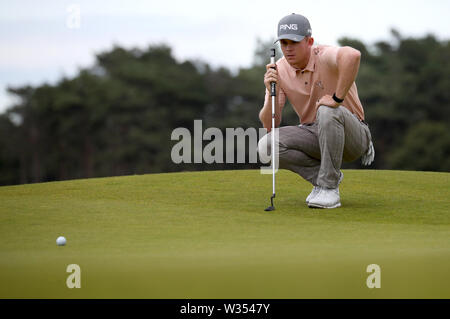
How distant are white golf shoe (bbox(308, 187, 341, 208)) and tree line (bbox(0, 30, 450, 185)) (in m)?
36.3

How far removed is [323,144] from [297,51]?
3.20ft

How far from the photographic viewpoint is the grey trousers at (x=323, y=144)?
272 inches

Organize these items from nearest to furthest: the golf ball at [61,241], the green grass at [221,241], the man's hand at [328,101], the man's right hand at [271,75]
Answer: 1. the green grass at [221,241]
2. the golf ball at [61,241]
3. the man's hand at [328,101]
4. the man's right hand at [271,75]

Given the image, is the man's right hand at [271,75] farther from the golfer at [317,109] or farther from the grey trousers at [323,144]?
the grey trousers at [323,144]

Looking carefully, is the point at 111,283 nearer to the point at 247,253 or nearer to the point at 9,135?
the point at 247,253

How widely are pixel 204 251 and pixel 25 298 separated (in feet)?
4.30

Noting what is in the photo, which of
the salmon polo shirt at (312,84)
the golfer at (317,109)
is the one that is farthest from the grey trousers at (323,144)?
the salmon polo shirt at (312,84)

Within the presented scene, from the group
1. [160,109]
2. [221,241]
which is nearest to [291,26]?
[221,241]

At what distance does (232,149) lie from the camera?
151 feet

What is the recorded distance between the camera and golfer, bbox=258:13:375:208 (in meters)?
6.85

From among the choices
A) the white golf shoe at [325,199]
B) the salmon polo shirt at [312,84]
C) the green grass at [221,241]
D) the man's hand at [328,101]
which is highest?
the salmon polo shirt at [312,84]

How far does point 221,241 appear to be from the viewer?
194 inches

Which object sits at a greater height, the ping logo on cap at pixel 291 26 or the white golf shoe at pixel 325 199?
the ping logo on cap at pixel 291 26

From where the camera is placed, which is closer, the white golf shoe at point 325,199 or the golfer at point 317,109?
the golfer at point 317,109
